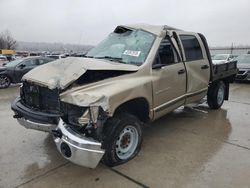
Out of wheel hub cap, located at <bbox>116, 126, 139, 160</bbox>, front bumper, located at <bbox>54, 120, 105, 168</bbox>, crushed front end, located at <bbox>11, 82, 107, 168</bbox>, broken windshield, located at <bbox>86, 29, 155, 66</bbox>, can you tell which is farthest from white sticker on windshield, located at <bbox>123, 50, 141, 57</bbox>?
front bumper, located at <bbox>54, 120, 105, 168</bbox>

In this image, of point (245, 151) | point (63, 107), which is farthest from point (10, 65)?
point (245, 151)

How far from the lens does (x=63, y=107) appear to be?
3.60 meters

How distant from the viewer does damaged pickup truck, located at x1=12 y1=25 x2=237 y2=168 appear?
3.32 m

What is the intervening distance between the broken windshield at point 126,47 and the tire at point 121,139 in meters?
1.02

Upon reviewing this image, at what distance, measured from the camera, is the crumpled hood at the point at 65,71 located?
11.6 feet

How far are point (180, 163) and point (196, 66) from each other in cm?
236

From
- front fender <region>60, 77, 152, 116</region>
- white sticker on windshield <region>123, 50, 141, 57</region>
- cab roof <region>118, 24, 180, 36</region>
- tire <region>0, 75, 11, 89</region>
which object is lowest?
tire <region>0, 75, 11, 89</region>

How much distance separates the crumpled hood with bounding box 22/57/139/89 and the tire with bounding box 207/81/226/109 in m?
3.52

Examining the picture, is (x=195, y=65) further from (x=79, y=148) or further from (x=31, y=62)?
(x=31, y=62)

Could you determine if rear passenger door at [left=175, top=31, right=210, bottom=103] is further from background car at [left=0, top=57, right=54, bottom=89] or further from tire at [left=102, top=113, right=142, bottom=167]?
background car at [left=0, top=57, right=54, bottom=89]

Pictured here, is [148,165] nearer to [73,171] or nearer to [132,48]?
[73,171]

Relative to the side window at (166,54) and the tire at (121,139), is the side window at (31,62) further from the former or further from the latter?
the tire at (121,139)

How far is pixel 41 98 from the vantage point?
154 inches

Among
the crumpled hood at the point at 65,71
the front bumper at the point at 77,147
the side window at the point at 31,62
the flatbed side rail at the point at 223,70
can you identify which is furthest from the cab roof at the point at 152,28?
the side window at the point at 31,62
